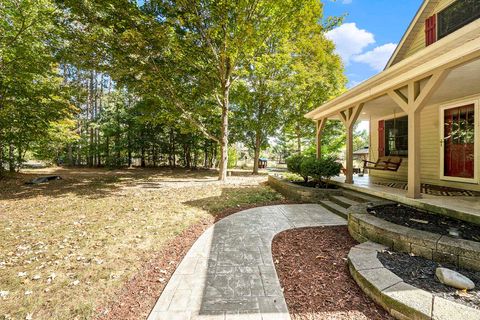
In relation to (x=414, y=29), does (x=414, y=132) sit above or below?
below

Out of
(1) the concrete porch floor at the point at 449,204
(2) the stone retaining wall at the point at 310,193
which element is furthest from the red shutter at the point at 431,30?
(2) the stone retaining wall at the point at 310,193

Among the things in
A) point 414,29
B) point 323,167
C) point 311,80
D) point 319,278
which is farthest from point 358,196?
point 311,80

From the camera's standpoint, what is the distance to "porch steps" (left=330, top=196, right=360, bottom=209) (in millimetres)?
5477

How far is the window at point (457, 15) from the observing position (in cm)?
573

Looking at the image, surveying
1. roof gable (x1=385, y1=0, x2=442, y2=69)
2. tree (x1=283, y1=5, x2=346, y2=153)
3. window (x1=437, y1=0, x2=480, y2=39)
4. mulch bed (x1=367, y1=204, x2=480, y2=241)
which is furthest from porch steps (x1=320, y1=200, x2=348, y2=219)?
tree (x1=283, y1=5, x2=346, y2=153)

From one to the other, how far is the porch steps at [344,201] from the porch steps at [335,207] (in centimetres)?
8

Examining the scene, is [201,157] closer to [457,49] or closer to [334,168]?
[334,168]

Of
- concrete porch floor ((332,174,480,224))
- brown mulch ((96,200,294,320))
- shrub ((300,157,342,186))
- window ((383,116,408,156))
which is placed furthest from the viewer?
window ((383,116,408,156))

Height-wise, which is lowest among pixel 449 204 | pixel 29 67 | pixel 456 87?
pixel 449 204

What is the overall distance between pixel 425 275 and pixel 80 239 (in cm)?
489

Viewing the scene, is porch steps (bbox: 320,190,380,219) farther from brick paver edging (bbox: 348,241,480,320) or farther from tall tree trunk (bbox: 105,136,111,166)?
tall tree trunk (bbox: 105,136,111,166)

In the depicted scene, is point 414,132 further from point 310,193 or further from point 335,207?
point 310,193

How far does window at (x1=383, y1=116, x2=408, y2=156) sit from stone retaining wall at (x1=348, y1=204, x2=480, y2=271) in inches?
219

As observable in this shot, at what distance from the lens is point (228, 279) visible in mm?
2682
